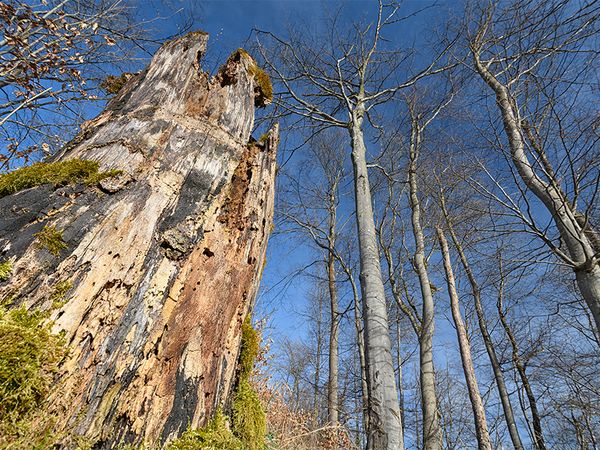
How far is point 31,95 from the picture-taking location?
4.57 m

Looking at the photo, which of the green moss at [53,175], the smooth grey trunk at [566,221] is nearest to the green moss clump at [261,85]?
the green moss at [53,175]

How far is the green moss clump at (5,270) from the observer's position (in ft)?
3.56

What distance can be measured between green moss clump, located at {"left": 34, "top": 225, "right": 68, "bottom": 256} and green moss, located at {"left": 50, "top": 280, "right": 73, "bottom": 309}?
0.43 feet

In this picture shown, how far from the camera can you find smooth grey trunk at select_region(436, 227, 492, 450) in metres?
6.88

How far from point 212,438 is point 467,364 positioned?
8.54 meters

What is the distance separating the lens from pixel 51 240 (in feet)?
4.05

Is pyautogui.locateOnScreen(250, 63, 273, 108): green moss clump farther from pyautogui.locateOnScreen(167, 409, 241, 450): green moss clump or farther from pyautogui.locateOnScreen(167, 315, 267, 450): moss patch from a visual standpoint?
pyautogui.locateOnScreen(167, 409, 241, 450): green moss clump

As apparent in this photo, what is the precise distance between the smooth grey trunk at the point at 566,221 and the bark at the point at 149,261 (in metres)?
3.32

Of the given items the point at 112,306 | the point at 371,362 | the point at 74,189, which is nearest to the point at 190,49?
the point at 74,189

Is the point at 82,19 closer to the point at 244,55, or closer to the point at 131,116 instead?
the point at 244,55

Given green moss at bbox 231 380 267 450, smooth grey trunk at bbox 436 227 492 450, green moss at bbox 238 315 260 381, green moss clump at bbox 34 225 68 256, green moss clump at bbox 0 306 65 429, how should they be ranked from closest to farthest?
green moss clump at bbox 0 306 65 429 → green moss clump at bbox 34 225 68 256 → green moss at bbox 231 380 267 450 → green moss at bbox 238 315 260 381 → smooth grey trunk at bbox 436 227 492 450

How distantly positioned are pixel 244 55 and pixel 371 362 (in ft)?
10.5

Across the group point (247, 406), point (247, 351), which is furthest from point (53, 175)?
point (247, 406)

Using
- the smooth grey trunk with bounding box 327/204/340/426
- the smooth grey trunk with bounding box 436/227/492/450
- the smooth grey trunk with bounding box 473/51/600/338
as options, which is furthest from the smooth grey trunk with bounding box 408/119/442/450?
the smooth grey trunk with bounding box 473/51/600/338
